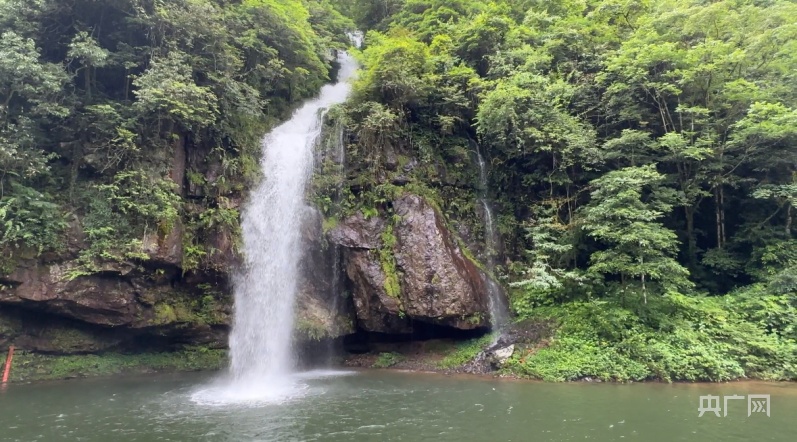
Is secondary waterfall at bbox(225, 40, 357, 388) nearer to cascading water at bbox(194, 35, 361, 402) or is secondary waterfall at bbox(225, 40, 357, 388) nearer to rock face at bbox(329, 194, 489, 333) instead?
cascading water at bbox(194, 35, 361, 402)

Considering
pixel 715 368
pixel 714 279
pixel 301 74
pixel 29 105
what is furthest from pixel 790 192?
pixel 29 105

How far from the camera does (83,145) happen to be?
1411cm

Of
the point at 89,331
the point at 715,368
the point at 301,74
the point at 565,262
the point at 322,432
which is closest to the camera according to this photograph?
the point at 322,432

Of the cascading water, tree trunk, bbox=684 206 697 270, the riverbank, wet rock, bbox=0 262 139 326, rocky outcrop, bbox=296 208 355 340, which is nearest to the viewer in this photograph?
wet rock, bbox=0 262 139 326

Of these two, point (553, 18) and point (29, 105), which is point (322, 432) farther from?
point (553, 18)

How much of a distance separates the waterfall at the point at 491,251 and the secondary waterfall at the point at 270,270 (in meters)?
6.84

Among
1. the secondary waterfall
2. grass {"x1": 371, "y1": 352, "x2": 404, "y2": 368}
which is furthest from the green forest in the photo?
grass {"x1": 371, "y1": 352, "x2": 404, "y2": 368}

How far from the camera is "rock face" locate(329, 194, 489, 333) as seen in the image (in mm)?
14445

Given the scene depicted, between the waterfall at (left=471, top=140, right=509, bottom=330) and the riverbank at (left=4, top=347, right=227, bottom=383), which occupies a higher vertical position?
the waterfall at (left=471, top=140, right=509, bottom=330)

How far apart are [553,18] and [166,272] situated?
802 inches

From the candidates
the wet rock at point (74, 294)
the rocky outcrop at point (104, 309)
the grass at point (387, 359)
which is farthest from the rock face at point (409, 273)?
the wet rock at point (74, 294)

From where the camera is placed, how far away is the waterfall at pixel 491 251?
15.1 metres

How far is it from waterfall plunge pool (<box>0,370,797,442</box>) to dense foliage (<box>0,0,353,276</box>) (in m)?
4.20

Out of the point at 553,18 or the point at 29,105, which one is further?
the point at 553,18
